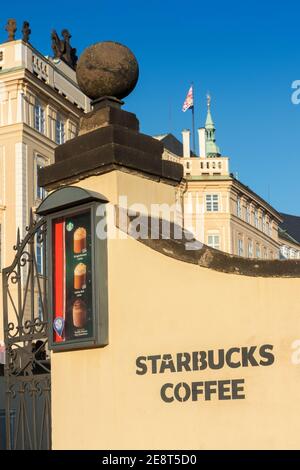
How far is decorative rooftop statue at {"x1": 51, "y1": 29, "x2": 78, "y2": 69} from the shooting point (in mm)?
45938

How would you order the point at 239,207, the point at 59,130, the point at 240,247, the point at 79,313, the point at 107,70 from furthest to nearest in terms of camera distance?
the point at 239,207
the point at 240,247
the point at 59,130
the point at 107,70
the point at 79,313

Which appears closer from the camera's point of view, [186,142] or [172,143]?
[186,142]

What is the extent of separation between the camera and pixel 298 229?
103812 mm

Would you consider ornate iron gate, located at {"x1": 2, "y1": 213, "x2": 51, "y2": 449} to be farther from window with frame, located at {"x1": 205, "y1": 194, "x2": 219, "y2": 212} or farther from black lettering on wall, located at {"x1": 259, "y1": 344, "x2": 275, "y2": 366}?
window with frame, located at {"x1": 205, "y1": 194, "x2": 219, "y2": 212}

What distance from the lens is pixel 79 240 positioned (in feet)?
22.8

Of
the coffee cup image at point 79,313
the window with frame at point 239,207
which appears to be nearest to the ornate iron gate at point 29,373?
the coffee cup image at point 79,313

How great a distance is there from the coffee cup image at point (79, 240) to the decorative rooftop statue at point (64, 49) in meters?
40.0

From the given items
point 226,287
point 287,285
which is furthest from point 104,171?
point 287,285

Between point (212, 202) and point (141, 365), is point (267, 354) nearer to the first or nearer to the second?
point (141, 365)

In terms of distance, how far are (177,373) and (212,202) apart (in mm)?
56951

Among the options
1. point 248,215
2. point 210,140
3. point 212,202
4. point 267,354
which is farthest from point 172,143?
point 267,354

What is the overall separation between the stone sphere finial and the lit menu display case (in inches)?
35.2

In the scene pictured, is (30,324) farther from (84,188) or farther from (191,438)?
(191,438)

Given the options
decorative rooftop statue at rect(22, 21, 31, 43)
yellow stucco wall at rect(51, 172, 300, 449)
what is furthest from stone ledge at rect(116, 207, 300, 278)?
decorative rooftop statue at rect(22, 21, 31, 43)
